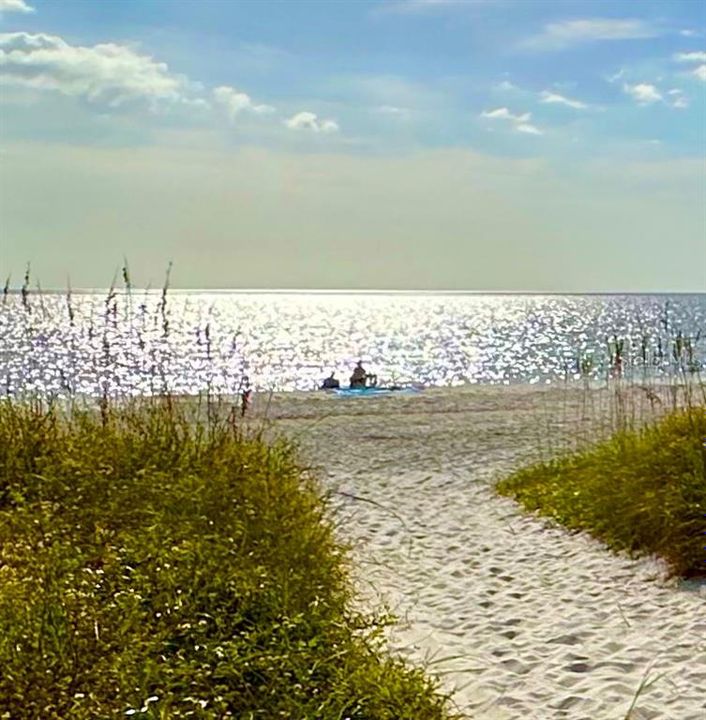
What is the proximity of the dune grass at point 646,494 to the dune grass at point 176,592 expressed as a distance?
1984mm

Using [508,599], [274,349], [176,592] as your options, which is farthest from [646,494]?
[274,349]

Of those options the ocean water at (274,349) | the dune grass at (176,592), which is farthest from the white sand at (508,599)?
the ocean water at (274,349)

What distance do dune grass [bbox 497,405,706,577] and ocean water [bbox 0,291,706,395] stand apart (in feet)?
2.65

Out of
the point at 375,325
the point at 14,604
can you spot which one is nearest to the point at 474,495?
the point at 14,604

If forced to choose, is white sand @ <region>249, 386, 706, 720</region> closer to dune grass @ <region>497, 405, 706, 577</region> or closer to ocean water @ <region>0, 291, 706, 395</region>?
dune grass @ <region>497, 405, 706, 577</region>

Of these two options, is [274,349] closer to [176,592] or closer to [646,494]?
[646,494]

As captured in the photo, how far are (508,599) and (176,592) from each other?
7.27 feet

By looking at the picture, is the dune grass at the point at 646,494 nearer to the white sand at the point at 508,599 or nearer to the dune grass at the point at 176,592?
the white sand at the point at 508,599

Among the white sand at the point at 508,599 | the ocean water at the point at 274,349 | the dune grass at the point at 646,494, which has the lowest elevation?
the white sand at the point at 508,599

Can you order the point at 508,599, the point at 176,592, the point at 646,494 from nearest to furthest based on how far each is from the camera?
1. the point at 176,592
2. the point at 508,599
3. the point at 646,494

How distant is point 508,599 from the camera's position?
Result: 5.60m

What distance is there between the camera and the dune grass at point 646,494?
5.98 metres

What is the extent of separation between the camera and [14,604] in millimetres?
3842

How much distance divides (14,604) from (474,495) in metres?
5.46
